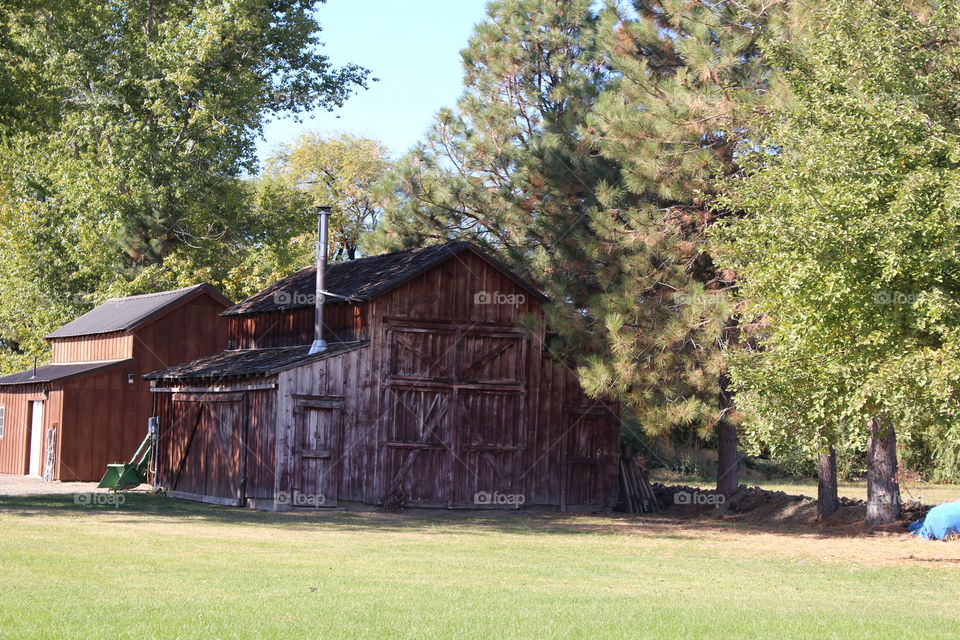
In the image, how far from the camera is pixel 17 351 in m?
51.6

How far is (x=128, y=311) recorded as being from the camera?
118ft

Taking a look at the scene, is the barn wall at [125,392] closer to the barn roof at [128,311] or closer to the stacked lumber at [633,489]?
the barn roof at [128,311]

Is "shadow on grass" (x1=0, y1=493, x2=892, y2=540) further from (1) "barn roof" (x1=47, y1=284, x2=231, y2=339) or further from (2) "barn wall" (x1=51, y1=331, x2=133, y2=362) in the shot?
(1) "barn roof" (x1=47, y1=284, x2=231, y2=339)

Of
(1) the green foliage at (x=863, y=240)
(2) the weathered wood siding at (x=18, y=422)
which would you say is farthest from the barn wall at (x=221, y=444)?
(1) the green foliage at (x=863, y=240)

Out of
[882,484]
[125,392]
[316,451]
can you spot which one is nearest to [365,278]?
[316,451]

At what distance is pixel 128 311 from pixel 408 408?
1391cm

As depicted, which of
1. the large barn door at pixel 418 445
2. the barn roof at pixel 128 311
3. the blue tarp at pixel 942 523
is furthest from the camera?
the barn roof at pixel 128 311

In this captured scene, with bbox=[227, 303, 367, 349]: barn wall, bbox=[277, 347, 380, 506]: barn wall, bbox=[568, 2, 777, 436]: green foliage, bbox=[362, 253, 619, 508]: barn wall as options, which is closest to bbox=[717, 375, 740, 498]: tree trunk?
bbox=[362, 253, 619, 508]: barn wall

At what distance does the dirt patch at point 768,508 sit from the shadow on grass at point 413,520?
0.72 m

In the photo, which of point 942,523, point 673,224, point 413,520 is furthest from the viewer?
point 673,224

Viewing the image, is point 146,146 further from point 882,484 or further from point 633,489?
point 882,484

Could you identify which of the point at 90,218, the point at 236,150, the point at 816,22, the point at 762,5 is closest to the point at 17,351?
the point at 90,218

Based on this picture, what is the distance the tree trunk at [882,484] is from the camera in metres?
24.1

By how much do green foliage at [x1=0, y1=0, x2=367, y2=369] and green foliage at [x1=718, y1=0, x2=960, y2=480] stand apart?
86.5 feet
